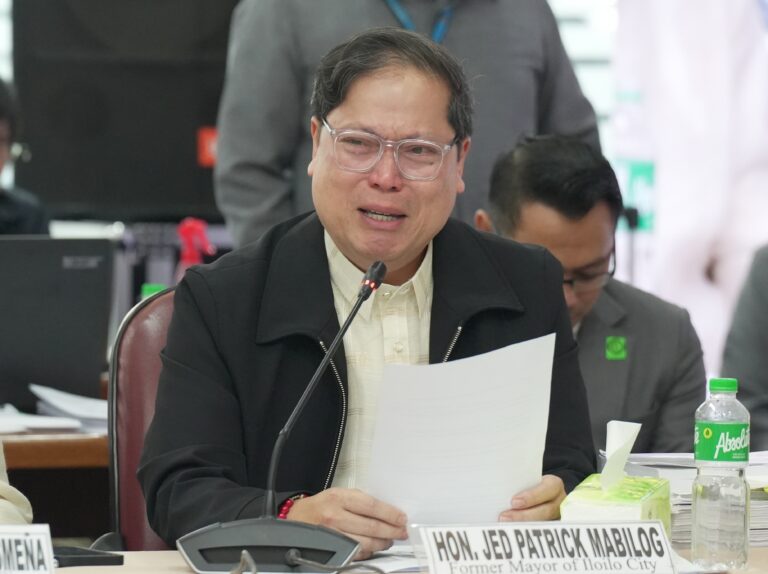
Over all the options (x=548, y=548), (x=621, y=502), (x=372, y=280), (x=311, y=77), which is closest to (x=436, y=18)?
(x=311, y=77)

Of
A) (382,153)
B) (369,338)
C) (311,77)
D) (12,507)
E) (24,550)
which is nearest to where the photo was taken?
(24,550)

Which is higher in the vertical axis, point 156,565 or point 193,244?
point 156,565

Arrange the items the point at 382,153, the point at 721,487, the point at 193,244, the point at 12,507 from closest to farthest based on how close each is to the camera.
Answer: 1. the point at 721,487
2. the point at 12,507
3. the point at 382,153
4. the point at 193,244

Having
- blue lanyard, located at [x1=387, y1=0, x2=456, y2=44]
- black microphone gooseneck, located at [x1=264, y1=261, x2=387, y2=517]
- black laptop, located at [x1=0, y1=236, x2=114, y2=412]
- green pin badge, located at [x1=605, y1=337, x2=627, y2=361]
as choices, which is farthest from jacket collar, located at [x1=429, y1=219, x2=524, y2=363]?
blue lanyard, located at [x1=387, y1=0, x2=456, y2=44]

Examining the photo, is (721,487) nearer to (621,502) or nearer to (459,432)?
(621,502)

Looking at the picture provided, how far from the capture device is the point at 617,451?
1655 mm

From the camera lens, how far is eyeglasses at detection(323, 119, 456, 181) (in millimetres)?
1943

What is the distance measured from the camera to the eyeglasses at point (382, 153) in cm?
194

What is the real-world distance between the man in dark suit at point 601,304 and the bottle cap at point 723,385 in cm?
89

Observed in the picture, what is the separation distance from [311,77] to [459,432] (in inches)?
70.0

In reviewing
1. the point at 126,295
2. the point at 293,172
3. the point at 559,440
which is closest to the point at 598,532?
the point at 559,440

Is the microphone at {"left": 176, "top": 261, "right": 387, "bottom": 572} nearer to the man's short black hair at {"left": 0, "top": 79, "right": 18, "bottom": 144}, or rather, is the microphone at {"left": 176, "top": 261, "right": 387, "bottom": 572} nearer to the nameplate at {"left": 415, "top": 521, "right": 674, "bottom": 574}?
the nameplate at {"left": 415, "top": 521, "right": 674, "bottom": 574}

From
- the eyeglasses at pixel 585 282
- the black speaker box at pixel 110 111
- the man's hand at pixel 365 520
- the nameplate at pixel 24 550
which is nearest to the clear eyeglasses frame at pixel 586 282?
the eyeglasses at pixel 585 282

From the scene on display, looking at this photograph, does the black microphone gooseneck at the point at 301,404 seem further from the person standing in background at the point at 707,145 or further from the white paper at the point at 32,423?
the person standing in background at the point at 707,145
